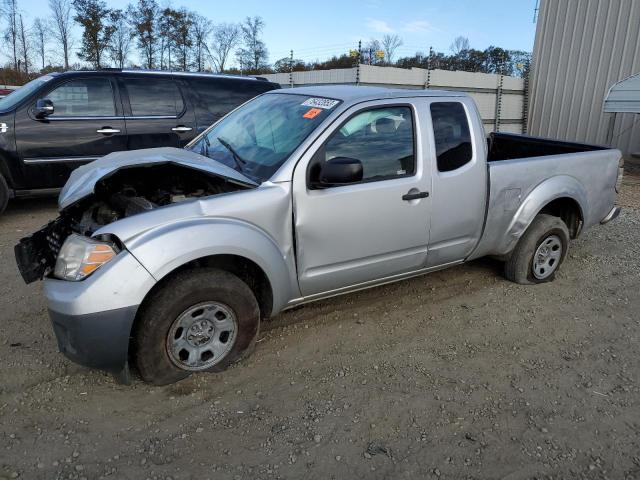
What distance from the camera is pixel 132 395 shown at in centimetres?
300

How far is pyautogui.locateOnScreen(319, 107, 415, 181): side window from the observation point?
347 cm

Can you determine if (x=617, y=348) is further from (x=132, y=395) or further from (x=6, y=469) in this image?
(x=6, y=469)

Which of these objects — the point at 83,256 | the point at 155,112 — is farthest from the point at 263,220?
the point at 155,112

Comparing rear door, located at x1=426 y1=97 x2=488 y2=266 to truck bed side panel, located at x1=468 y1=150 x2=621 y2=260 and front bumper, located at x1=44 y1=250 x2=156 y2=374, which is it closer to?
truck bed side panel, located at x1=468 y1=150 x2=621 y2=260

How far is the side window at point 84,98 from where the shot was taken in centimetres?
645

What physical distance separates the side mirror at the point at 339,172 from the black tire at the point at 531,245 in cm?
218

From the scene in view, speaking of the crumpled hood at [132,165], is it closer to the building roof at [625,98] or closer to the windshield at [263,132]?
the windshield at [263,132]

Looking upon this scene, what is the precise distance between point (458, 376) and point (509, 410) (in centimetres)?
41

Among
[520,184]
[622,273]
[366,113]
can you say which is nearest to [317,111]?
[366,113]

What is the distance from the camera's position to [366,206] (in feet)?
11.5

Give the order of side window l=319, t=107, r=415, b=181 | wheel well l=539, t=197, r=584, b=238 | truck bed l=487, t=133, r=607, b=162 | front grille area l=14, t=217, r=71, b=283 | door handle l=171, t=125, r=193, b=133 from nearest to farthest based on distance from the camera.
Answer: front grille area l=14, t=217, r=71, b=283, side window l=319, t=107, r=415, b=181, wheel well l=539, t=197, r=584, b=238, truck bed l=487, t=133, r=607, b=162, door handle l=171, t=125, r=193, b=133

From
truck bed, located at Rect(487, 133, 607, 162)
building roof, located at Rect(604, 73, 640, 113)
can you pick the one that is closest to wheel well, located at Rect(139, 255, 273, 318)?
truck bed, located at Rect(487, 133, 607, 162)

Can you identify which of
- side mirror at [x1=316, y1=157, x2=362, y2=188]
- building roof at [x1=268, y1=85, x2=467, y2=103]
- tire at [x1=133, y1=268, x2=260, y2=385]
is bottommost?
tire at [x1=133, y1=268, x2=260, y2=385]

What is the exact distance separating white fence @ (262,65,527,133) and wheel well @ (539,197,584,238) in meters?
9.74
